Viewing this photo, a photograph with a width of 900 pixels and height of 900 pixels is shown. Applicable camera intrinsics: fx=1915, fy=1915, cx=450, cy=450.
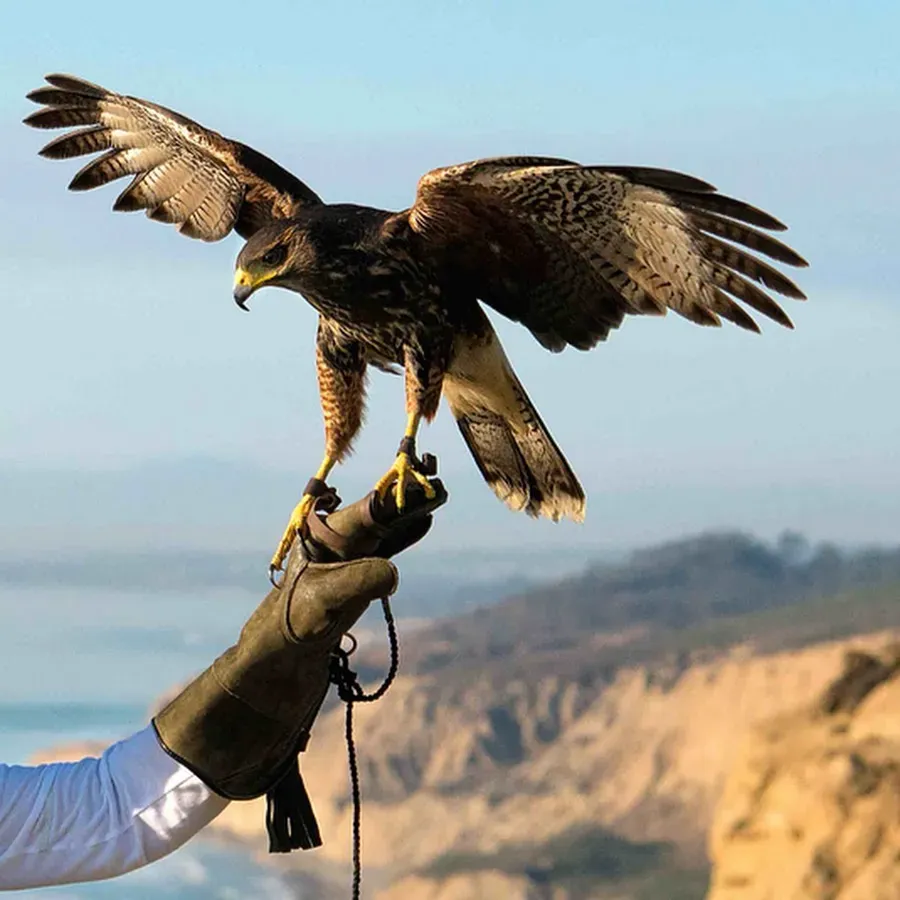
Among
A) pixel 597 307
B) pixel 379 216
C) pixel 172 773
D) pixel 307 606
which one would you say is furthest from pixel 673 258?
pixel 172 773

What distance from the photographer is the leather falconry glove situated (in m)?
2.62

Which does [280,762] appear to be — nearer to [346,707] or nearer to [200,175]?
[346,707]

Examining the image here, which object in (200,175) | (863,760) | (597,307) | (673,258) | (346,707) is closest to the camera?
(346,707)

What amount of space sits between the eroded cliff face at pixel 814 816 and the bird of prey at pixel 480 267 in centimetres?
535

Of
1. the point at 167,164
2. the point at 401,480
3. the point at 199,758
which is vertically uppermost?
the point at 167,164

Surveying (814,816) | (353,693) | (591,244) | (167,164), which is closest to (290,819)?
(353,693)

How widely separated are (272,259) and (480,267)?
394 millimetres

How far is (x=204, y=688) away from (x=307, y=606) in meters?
0.19

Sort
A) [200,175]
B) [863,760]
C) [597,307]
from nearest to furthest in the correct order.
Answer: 1. [597,307]
2. [200,175]
3. [863,760]

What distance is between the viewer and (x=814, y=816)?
28.0 feet

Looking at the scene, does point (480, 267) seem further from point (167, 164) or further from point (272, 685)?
point (272, 685)

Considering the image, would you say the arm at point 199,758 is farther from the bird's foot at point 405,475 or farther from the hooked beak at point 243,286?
the hooked beak at point 243,286

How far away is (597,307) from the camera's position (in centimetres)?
343

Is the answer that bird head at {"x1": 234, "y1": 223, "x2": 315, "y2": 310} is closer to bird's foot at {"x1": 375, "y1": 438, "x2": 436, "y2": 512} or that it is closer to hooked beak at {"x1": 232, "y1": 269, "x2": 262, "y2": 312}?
hooked beak at {"x1": 232, "y1": 269, "x2": 262, "y2": 312}
